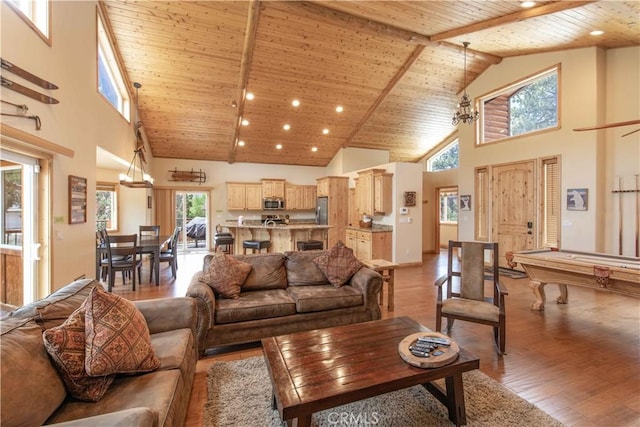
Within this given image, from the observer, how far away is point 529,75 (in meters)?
5.93

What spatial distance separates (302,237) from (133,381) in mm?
5628

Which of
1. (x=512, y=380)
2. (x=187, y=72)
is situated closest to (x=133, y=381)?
(x=512, y=380)

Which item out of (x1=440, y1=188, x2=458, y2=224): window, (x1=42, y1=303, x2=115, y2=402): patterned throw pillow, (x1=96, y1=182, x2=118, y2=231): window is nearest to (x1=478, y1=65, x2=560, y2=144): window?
(x1=440, y1=188, x2=458, y2=224): window

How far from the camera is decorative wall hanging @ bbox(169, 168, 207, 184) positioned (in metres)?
9.12

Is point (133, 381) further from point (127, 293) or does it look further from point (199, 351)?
point (127, 293)

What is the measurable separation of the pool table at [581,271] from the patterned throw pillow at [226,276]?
11.6 ft

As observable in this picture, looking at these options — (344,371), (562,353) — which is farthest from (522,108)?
(344,371)

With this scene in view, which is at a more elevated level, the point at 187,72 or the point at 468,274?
the point at 187,72

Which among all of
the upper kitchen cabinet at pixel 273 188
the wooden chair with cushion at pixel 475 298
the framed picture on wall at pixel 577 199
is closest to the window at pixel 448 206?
the framed picture on wall at pixel 577 199

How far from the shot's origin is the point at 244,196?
31.8ft

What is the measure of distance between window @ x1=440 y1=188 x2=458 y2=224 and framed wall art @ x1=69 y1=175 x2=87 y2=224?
376 inches

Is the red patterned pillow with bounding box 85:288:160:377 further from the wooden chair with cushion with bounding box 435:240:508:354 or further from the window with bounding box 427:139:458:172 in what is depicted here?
the window with bounding box 427:139:458:172

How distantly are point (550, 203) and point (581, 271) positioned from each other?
122 inches

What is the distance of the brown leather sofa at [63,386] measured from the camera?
1.17 metres
